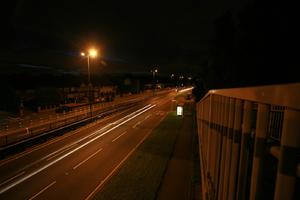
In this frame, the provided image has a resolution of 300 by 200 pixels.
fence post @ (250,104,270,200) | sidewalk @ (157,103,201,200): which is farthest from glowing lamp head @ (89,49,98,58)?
fence post @ (250,104,270,200)

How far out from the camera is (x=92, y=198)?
1245cm

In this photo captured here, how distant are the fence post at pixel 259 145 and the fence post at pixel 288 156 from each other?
0.37 m

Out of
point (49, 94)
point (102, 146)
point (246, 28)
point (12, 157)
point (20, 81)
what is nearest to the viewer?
point (246, 28)

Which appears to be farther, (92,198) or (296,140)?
(92,198)

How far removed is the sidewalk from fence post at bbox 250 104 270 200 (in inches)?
379

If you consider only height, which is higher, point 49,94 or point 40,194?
point 49,94

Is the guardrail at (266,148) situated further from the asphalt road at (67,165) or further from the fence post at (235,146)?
the asphalt road at (67,165)

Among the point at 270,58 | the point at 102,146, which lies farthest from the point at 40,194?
the point at 270,58

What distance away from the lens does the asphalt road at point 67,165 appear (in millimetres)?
13609

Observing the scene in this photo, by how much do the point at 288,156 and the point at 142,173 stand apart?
15120 mm

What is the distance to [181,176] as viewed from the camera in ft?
51.5

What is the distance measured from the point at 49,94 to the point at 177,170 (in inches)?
1542

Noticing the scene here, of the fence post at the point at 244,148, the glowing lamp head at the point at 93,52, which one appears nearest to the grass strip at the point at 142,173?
the fence post at the point at 244,148

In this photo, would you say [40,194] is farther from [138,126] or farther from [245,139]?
[138,126]
